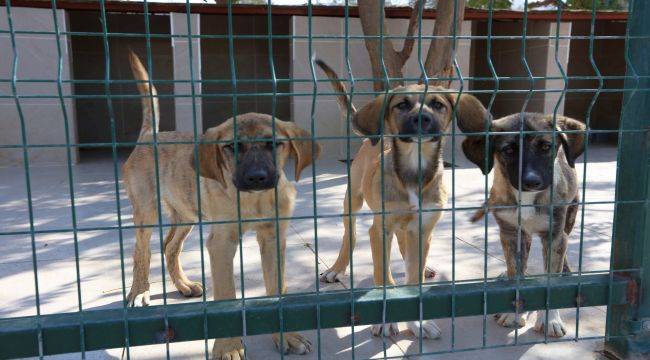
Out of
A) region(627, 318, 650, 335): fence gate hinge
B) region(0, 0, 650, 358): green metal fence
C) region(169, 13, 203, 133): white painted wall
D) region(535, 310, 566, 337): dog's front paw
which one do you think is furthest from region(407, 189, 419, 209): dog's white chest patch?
region(169, 13, 203, 133): white painted wall

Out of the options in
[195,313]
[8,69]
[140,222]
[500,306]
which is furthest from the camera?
[8,69]

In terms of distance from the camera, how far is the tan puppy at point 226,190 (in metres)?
2.99

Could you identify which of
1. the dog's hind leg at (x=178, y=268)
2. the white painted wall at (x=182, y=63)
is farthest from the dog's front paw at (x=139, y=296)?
the white painted wall at (x=182, y=63)

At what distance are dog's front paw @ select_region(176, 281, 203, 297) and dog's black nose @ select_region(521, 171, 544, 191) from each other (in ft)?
8.10

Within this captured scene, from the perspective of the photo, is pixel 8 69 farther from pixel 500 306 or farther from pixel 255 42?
pixel 500 306

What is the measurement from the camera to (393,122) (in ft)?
11.7

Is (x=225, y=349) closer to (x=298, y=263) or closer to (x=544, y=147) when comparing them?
(x=298, y=263)

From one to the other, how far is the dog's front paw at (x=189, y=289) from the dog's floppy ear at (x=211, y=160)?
139 centimetres

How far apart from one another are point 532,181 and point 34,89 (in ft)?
36.5

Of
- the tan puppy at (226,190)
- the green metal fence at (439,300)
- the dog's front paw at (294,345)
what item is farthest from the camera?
the dog's front paw at (294,345)

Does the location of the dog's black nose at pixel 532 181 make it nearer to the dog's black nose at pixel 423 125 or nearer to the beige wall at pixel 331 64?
the dog's black nose at pixel 423 125

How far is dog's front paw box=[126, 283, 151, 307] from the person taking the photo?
3973 millimetres

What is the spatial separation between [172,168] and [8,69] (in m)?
10.0

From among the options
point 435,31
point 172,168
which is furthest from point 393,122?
point 435,31
